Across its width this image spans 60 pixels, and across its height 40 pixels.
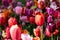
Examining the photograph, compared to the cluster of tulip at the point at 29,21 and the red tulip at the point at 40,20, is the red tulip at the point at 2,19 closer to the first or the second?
the cluster of tulip at the point at 29,21

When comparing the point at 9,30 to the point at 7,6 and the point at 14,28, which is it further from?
the point at 7,6

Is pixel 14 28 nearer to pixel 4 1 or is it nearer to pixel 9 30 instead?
pixel 9 30

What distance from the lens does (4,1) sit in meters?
0.60

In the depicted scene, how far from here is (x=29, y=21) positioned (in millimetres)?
562

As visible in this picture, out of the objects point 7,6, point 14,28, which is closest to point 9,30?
point 14,28

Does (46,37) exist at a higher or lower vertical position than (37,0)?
lower

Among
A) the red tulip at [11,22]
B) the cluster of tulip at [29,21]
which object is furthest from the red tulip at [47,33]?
the red tulip at [11,22]

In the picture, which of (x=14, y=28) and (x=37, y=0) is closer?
(x=14, y=28)

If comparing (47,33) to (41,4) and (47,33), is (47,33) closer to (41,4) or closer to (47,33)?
(47,33)

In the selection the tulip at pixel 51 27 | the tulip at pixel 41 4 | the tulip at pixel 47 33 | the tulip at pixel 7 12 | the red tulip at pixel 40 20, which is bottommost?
the tulip at pixel 47 33

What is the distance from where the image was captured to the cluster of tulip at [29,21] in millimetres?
503

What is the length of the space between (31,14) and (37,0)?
0.08 m

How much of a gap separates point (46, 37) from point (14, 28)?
11 cm

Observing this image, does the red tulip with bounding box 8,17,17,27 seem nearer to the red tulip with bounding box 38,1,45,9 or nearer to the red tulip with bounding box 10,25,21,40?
the red tulip with bounding box 10,25,21,40
